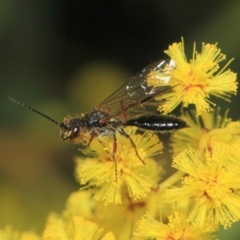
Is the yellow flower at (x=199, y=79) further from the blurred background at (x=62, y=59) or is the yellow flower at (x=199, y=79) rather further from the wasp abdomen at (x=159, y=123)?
the blurred background at (x=62, y=59)

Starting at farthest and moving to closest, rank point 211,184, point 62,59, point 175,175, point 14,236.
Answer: point 62,59, point 14,236, point 175,175, point 211,184

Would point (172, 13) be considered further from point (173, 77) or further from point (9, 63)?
point (173, 77)

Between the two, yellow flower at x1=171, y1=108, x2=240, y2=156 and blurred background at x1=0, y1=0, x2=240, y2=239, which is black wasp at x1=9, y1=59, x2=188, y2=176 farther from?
blurred background at x1=0, y1=0, x2=240, y2=239

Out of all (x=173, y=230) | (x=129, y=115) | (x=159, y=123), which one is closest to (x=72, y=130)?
(x=129, y=115)

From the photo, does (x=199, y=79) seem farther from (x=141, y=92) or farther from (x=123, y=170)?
(x=123, y=170)

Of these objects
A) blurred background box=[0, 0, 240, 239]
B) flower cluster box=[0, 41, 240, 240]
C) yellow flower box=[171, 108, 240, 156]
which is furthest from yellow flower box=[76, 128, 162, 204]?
blurred background box=[0, 0, 240, 239]

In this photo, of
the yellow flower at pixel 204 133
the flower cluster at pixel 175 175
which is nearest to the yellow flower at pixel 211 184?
the flower cluster at pixel 175 175

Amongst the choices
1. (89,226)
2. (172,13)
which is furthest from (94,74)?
(89,226)

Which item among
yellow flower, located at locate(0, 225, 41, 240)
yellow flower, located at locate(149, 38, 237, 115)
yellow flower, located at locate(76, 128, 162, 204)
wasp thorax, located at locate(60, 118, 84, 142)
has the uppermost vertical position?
yellow flower, located at locate(149, 38, 237, 115)
